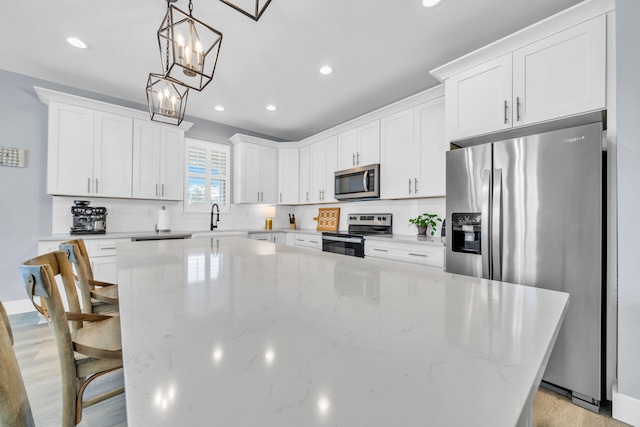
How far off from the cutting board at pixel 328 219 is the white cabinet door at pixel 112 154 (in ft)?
9.10

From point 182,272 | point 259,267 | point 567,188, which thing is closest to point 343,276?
point 259,267

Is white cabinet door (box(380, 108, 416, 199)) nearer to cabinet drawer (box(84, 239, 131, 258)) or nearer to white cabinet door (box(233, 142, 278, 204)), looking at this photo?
white cabinet door (box(233, 142, 278, 204))

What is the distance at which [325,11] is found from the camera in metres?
2.11

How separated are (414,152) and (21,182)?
4.51 meters

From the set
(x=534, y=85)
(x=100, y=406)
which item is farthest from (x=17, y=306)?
(x=534, y=85)

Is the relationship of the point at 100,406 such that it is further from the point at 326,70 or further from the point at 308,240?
the point at 326,70

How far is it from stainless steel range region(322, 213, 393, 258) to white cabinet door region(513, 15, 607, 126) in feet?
6.43


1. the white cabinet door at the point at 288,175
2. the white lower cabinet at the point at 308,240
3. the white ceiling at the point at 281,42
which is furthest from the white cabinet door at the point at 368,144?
the white cabinet door at the point at 288,175

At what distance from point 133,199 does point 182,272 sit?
3.41 meters

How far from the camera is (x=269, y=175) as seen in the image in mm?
4824

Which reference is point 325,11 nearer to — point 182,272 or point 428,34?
point 428,34

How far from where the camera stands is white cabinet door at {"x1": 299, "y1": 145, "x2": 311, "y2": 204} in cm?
463

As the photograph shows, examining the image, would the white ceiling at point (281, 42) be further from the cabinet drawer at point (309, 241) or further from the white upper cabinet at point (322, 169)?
the cabinet drawer at point (309, 241)

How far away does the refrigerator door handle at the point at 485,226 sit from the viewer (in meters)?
2.02
